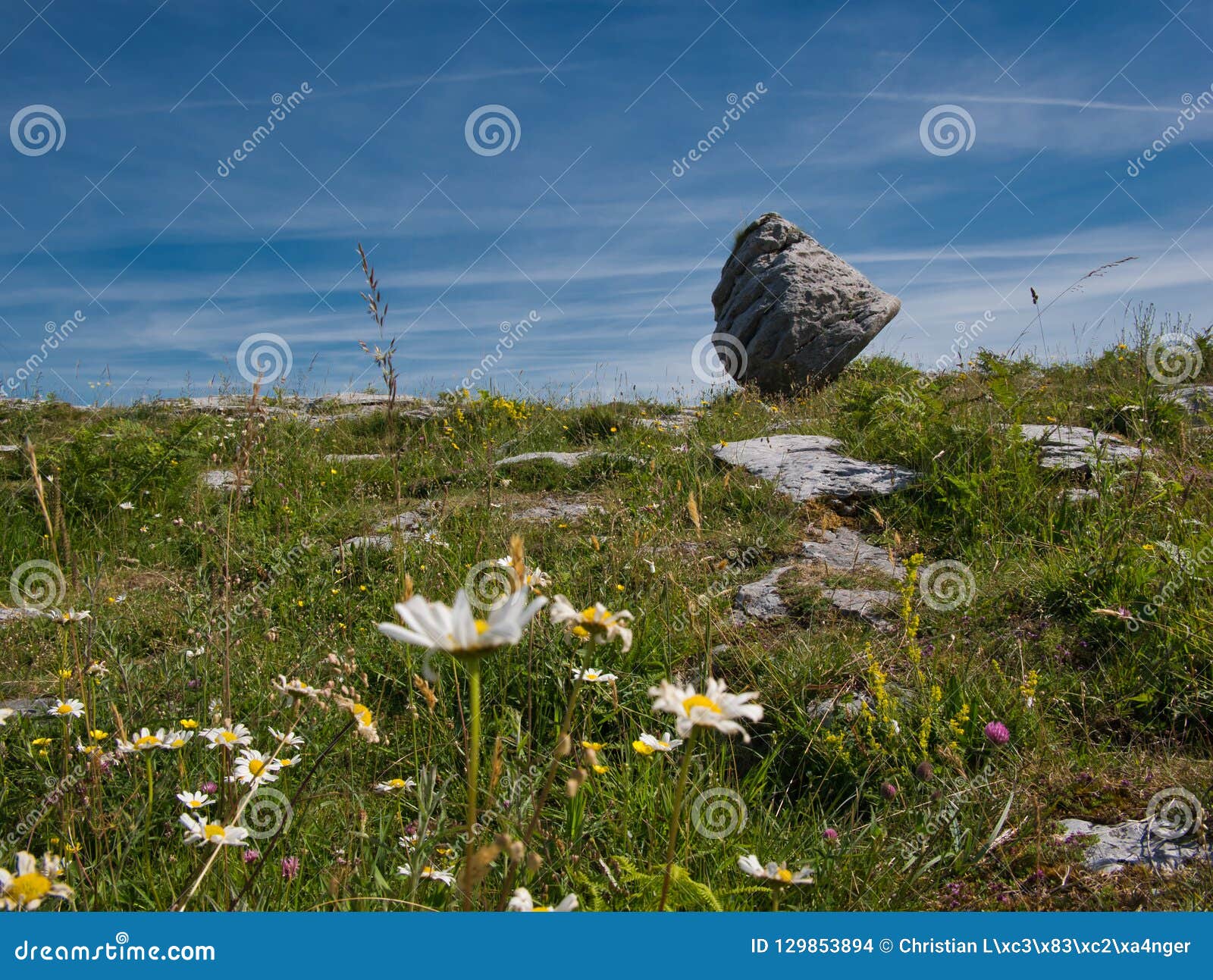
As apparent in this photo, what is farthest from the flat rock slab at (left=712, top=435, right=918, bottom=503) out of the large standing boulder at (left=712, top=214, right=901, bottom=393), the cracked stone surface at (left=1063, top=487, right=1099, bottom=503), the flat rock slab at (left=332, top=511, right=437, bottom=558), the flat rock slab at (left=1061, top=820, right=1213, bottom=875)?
the large standing boulder at (left=712, top=214, right=901, bottom=393)

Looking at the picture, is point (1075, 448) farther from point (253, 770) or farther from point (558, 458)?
point (253, 770)

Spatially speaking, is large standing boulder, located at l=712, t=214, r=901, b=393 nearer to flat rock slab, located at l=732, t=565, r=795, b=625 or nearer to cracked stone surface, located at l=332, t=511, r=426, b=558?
cracked stone surface, located at l=332, t=511, r=426, b=558

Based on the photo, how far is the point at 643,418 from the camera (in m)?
7.68

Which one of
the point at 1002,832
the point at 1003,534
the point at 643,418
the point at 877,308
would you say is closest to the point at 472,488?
the point at 643,418

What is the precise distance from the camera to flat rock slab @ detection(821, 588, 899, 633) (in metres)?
3.18

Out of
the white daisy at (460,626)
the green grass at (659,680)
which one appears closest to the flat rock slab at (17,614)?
the green grass at (659,680)

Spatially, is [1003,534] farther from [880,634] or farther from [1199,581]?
[880,634]

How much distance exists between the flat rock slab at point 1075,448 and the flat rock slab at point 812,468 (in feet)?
2.78

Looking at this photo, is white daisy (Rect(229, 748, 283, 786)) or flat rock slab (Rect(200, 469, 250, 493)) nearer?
white daisy (Rect(229, 748, 283, 786))

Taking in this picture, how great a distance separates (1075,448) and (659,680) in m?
3.66

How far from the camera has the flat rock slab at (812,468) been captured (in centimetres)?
464

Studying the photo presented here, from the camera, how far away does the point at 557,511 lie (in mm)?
5176

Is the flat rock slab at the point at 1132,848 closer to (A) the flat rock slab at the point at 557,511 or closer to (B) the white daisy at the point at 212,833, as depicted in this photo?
(B) the white daisy at the point at 212,833

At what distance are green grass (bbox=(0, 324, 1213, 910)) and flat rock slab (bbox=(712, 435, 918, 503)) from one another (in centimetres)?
16
